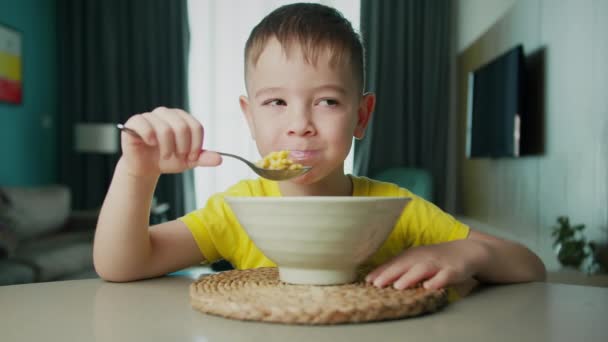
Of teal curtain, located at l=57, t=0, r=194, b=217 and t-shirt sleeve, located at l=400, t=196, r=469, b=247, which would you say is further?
teal curtain, located at l=57, t=0, r=194, b=217

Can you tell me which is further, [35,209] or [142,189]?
[35,209]

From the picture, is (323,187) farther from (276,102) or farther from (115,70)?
(115,70)

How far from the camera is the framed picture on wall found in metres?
4.42

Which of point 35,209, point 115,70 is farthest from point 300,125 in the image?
point 115,70

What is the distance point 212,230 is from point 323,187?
0.20 m

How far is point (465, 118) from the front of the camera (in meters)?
5.00

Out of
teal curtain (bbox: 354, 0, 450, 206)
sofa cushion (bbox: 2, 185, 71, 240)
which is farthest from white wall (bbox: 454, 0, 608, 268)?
sofa cushion (bbox: 2, 185, 71, 240)

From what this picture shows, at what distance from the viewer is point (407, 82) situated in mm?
5219

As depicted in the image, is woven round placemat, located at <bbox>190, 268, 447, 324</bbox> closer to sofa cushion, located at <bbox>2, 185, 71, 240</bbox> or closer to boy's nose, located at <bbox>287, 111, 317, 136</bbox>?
boy's nose, located at <bbox>287, 111, 317, 136</bbox>

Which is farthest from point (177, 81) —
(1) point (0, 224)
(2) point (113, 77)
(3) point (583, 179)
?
(3) point (583, 179)

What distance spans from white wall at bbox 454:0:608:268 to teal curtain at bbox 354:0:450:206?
1.17 meters

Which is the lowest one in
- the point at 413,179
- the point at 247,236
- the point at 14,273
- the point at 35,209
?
the point at 14,273

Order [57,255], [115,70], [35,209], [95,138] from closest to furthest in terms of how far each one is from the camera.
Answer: [57,255]
[35,209]
[95,138]
[115,70]

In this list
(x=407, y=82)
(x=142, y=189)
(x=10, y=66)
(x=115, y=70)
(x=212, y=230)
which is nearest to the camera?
(x=142, y=189)
